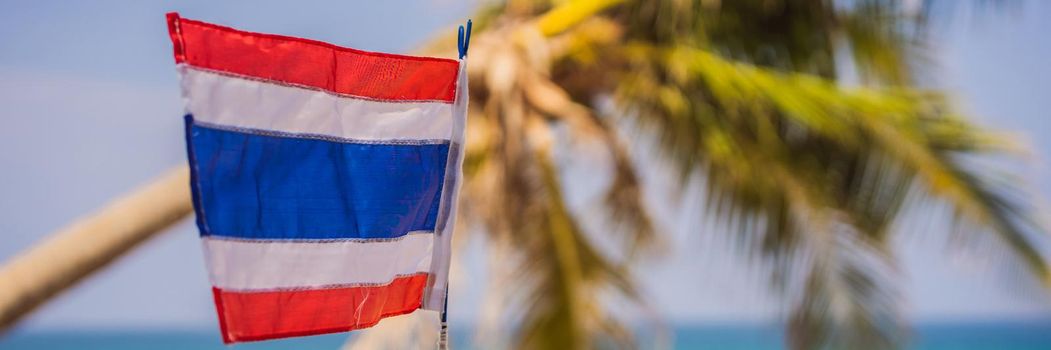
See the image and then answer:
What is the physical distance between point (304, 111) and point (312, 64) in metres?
0.16

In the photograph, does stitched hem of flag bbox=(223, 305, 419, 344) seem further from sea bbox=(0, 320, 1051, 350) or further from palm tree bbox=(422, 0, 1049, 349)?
sea bbox=(0, 320, 1051, 350)

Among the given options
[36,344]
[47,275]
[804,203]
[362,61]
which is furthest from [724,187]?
[36,344]

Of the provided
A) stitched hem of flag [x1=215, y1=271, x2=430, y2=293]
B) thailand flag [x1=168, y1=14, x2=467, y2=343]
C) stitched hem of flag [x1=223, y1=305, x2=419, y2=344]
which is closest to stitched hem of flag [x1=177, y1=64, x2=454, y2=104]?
thailand flag [x1=168, y1=14, x2=467, y2=343]

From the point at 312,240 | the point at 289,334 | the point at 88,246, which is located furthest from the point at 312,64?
the point at 88,246

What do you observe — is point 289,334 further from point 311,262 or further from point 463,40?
point 463,40

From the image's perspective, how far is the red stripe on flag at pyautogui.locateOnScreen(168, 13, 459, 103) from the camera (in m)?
4.26

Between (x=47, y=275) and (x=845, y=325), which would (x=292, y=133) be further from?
(x=845, y=325)

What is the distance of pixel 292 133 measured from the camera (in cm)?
469

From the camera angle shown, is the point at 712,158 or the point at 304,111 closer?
the point at 304,111

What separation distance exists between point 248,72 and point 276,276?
0.68m

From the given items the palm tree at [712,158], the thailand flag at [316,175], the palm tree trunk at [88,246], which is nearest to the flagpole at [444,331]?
the thailand flag at [316,175]

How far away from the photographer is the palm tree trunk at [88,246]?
22.7 ft

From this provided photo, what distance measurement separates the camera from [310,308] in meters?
4.71

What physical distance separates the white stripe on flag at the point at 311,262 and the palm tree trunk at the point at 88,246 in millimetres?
2644
